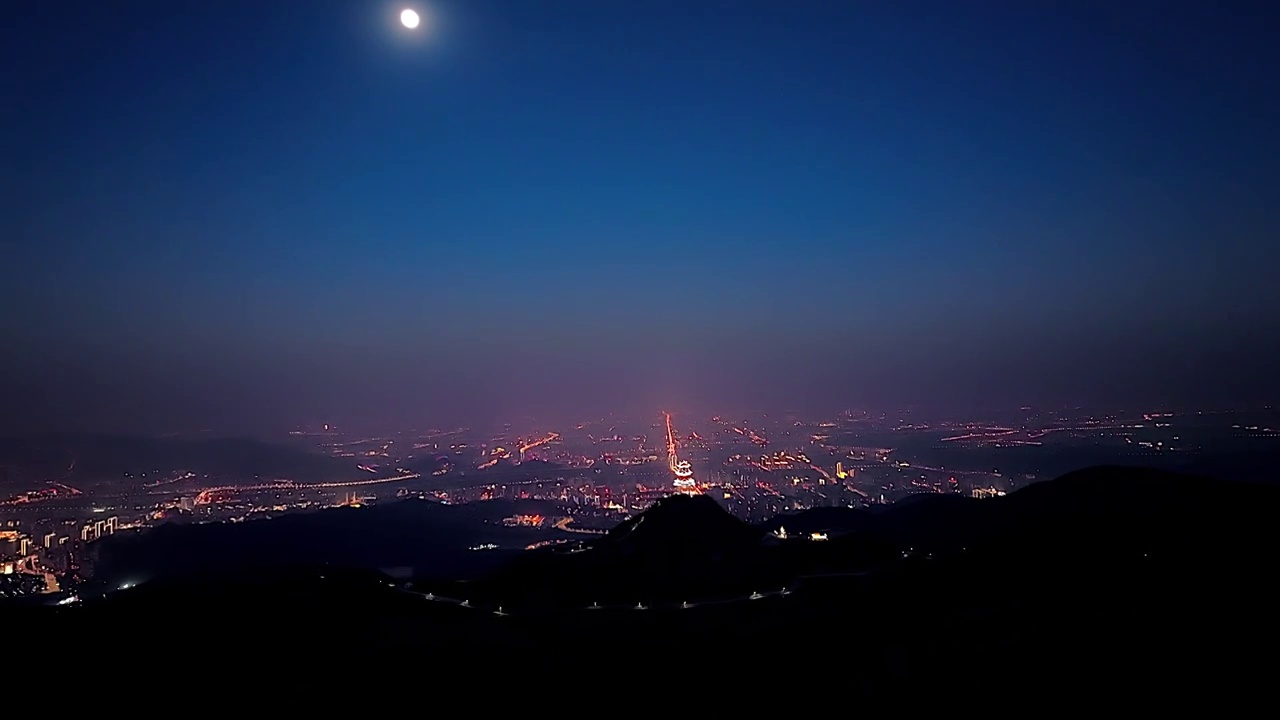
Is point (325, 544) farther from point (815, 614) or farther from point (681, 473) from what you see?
point (815, 614)

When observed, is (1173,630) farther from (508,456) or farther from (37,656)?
(508,456)

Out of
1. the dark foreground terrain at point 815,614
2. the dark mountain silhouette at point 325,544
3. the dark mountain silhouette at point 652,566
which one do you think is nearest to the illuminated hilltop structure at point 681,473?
the dark mountain silhouette at point 325,544

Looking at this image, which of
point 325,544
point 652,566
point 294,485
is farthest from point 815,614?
point 294,485

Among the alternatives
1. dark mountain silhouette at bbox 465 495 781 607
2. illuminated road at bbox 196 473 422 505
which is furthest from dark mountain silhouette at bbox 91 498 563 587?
illuminated road at bbox 196 473 422 505

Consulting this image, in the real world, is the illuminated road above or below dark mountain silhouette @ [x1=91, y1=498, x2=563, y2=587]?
above

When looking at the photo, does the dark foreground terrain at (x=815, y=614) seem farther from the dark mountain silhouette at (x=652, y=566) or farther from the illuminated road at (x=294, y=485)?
the illuminated road at (x=294, y=485)

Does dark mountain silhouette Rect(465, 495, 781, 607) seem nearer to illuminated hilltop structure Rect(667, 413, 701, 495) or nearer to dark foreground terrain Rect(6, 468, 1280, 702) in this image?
dark foreground terrain Rect(6, 468, 1280, 702)

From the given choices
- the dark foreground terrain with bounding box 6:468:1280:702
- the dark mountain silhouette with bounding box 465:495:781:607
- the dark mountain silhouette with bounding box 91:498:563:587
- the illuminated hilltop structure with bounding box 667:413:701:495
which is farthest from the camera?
the illuminated hilltop structure with bounding box 667:413:701:495

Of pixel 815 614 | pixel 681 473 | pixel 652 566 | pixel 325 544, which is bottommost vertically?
pixel 815 614

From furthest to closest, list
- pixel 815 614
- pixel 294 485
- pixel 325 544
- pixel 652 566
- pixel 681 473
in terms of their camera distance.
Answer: pixel 294 485
pixel 681 473
pixel 325 544
pixel 652 566
pixel 815 614
